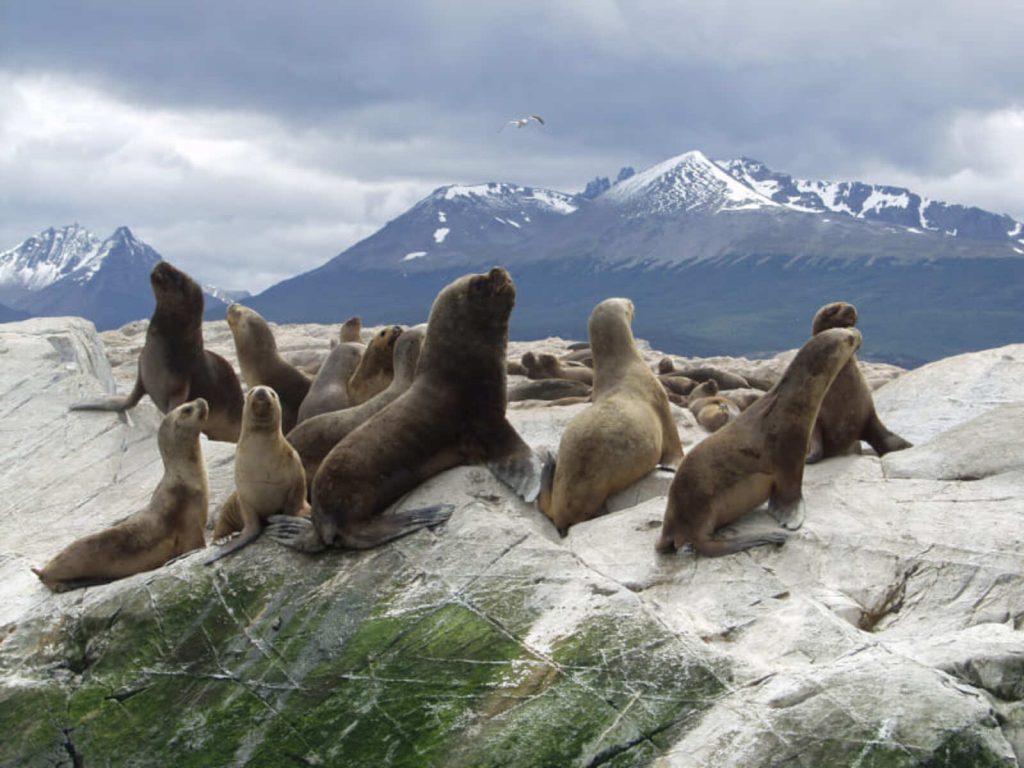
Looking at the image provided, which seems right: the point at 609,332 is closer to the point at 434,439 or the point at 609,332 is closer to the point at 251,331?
the point at 434,439

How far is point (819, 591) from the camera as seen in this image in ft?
19.0

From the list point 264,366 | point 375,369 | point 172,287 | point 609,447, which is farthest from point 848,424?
point 172,287

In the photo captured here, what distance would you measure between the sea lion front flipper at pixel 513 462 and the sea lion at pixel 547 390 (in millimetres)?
5746

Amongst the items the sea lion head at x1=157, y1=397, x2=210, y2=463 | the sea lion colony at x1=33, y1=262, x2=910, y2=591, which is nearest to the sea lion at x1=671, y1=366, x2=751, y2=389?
the sea lion colony at x1=33, y1=262, x2=910, y2=591

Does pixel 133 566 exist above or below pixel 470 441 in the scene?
below

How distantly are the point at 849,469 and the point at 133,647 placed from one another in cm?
435

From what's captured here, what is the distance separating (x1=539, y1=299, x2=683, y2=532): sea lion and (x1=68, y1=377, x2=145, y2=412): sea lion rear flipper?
4.50 meters

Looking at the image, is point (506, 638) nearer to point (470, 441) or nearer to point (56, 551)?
point (470, 441)

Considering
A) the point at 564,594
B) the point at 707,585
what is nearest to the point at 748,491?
the point at 707,585

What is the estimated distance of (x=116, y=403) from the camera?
10875 millimetres

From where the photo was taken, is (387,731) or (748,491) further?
(748,491)

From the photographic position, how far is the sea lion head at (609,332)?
9031 millimetres

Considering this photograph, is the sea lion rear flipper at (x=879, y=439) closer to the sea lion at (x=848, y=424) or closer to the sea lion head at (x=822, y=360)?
the sea lion at (x=848, y=424)

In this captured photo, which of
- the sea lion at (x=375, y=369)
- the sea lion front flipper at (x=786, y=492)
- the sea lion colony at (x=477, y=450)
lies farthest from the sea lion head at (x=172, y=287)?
the sea lion front flipper at (x=786, y=492)
